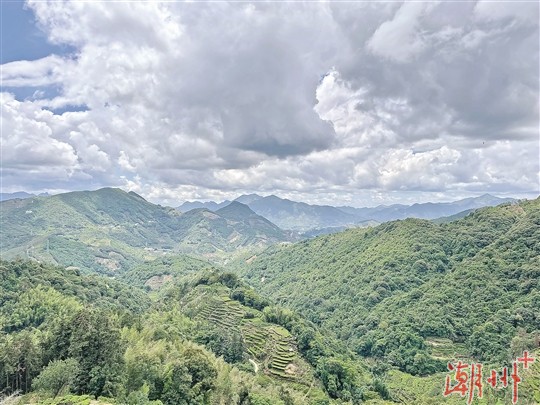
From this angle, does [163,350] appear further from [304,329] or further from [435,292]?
[435,292]

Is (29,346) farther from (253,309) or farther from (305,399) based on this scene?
(253,309)

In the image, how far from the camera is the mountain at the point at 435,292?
8750 centimetres

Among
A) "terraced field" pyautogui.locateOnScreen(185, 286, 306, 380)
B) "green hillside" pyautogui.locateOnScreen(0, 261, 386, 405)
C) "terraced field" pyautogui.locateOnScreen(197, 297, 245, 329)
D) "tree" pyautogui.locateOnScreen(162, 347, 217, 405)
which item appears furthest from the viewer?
"terraced field" pyautogui.locateOnScreen(197, 297, 245, 329)

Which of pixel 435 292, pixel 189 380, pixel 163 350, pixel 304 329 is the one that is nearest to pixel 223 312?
pixel 304 329

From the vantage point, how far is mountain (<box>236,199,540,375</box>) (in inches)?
3445

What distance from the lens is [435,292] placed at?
369 feet

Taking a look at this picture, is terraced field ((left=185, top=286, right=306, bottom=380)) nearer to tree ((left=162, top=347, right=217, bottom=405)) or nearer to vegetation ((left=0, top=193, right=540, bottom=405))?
vegetation ((left=0, top=193, right=540, bottom=405))

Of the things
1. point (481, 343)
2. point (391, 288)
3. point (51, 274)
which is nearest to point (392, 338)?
point (481, 343)

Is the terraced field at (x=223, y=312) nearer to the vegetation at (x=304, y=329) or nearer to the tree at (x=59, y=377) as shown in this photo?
the vegetation at (x=304, y=329)

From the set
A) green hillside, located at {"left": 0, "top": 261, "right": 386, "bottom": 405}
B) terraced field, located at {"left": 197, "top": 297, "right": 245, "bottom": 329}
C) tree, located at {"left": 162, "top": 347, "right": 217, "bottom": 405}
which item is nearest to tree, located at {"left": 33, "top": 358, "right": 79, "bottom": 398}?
green hillside, located at {"left": 0, "top": 261, "right": 386, "bottom": 405}

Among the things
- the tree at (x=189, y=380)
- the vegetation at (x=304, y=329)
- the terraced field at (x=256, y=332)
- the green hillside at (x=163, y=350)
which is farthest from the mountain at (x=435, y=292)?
the tree at (x=189, y=380)

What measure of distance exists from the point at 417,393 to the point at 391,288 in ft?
196

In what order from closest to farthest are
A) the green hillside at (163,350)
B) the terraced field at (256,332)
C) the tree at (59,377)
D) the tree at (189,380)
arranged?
the tree at (59,377), the green hillside at (163,350), the tree at (189,380), the terraced field at (256,332)

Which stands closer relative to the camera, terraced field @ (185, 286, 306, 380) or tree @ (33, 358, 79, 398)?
tree @ (33, 358, 79, 398)
